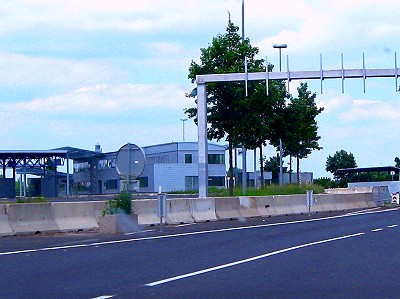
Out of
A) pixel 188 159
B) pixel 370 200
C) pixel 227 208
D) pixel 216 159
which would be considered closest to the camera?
pixel 227 208

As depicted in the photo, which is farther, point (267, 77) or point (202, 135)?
point (202, 135)

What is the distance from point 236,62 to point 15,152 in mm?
31691

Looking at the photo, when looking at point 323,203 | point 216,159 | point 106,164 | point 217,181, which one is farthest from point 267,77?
point 216,159

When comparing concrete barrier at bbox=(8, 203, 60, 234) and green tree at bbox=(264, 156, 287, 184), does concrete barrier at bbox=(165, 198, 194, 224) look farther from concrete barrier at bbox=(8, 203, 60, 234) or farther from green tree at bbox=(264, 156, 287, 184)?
green tree at bbox=(264, 156, 287, 184)

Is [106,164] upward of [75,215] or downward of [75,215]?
upward

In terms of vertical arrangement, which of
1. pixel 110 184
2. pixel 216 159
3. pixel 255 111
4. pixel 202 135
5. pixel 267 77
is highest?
pixel 267 77

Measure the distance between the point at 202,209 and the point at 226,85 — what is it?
13719 millimetres

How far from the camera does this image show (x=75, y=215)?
26.0 metres

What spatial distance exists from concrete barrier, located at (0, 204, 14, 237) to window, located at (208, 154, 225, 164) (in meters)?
77.2

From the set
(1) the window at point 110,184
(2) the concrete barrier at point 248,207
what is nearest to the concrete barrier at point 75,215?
(2) the concrete barrier at point 248,207

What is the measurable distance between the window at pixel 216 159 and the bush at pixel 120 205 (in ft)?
245

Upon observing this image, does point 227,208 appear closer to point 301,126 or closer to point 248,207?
point 248,207

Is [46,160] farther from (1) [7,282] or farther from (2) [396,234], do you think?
(1) [7,282]

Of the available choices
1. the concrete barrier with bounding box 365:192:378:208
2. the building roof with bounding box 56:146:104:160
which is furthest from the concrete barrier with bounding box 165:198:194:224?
the building roof with bounding box 56:146:104:160
